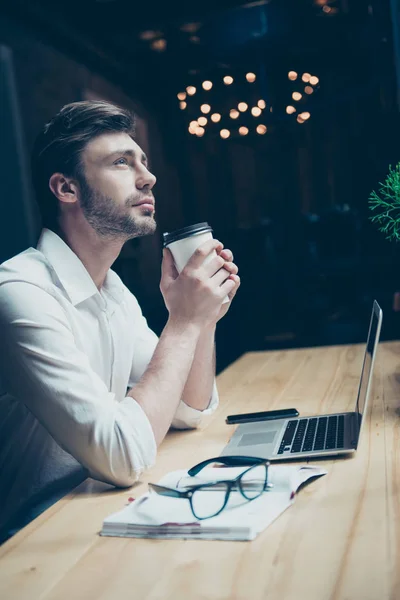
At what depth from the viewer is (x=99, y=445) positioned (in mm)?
1116

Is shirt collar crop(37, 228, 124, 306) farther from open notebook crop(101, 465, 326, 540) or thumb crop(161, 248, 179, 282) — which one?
open notebook crop(101, 465, 326, 540)

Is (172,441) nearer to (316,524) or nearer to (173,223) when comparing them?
(316,524)

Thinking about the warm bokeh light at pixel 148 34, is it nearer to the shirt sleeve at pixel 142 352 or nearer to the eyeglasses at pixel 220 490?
the shirt sleeve at pixel 142 352

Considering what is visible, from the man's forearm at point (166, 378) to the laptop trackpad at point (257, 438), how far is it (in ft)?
0.53

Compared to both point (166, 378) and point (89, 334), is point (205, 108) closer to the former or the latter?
point (89, 334)

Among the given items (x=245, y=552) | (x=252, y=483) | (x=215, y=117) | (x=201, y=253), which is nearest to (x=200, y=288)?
(x=201, y=253)

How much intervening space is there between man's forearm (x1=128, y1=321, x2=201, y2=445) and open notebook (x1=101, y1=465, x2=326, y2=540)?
0.19 meters

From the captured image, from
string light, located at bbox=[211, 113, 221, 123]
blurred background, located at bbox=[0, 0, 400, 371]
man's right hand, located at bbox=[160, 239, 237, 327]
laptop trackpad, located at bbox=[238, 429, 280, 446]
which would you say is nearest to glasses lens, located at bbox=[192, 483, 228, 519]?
laptop trackpad, located at bbox=[238, 429, 280, 446]

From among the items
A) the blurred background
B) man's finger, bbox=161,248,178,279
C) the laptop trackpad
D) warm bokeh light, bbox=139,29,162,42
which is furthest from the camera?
warm bokeh light, bbox=139,29,162,42

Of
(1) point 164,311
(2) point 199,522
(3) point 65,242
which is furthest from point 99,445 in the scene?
(1) point 164,311

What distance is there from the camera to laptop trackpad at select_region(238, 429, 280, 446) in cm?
129

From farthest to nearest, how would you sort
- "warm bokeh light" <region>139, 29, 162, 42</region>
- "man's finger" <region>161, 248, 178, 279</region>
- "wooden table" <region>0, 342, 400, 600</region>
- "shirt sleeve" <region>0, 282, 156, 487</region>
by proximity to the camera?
"warm bokeh light" <region>139, 29, 162, 42</region> → "man's finger" <region>161, 248, 178, 279</region> → "shirt sleeve" <region>0, 282, 156, 487</region> → "wooden table" <region>0, 342, 400, 600</region>

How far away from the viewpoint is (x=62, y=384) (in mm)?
1163

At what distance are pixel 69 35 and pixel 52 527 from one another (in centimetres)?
354
